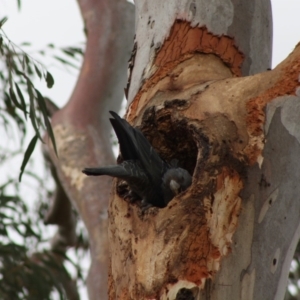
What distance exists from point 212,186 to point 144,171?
6.9 inches

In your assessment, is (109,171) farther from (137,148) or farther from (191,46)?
(191,46)

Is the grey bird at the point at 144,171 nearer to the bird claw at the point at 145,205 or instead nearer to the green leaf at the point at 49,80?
the bird claw at the point at 145,205

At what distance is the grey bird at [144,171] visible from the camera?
5.47 feet

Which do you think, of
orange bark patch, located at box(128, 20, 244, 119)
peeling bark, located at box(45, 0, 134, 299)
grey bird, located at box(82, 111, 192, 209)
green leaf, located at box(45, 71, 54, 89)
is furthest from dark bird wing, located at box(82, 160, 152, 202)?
peeling bark, located at box(45, 0, 134, 299)

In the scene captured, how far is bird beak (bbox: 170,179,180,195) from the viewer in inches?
68.2

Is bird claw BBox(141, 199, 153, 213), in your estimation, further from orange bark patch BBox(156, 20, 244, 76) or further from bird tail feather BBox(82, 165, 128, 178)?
orange bark patch BBox(156, 20, 244, 76)

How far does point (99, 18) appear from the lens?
4.06m

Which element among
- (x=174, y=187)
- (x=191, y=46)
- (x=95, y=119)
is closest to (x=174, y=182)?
(x=174, y=187)

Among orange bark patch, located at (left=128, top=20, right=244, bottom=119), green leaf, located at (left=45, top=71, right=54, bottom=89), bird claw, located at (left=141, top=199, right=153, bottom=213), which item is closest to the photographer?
bird claw, located at (left=141, top=199, right=153, bottom=213)

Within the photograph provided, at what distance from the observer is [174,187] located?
5.75 ft

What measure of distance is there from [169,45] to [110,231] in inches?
21.4

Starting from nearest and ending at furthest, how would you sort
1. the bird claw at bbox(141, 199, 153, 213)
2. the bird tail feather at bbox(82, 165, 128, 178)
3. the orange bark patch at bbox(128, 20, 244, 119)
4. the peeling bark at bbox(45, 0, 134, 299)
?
the bird tail feather at bbox(82, 165, 128, 178) < the bird claw at bbox(141, 199, 153, 213) < the orange bark patch at bbox(128, 20, 244, 119) < the peeling bark at bbox(45, 0, 134, 299)

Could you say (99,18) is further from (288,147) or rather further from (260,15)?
(288,147)

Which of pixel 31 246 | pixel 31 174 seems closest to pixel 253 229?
pixel 31 246
